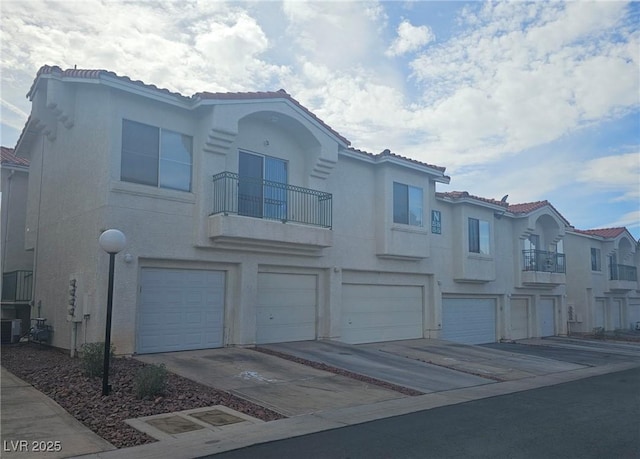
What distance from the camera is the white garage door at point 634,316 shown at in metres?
36.6

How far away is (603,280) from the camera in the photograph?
33312mm

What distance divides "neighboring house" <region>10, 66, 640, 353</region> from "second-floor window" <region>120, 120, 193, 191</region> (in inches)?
1.2

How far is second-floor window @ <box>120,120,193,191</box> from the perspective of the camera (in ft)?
42.5

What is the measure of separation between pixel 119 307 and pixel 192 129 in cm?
498

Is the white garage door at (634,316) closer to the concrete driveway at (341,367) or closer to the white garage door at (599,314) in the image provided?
the white garage door at (599,314)

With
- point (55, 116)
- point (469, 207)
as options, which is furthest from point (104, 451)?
point (469, 207)

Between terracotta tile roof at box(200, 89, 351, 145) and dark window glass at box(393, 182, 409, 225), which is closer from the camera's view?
terracotta tile roof at box(200, 89, 351, 145)

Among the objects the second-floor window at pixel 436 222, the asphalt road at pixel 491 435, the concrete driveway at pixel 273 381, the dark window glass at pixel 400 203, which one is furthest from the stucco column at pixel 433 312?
the asphalt road at pixel 491 435

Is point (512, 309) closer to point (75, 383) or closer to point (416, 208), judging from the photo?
point (416, 208)

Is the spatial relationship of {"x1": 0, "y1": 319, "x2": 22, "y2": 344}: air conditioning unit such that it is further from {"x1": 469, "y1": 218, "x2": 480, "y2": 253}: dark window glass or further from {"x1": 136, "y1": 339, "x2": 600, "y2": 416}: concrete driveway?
{"x1": 469, "y1": 218, "x2": 480, "y2": 253}: dark window glass

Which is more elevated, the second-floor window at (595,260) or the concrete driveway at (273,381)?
the second-floor window at (595,260)

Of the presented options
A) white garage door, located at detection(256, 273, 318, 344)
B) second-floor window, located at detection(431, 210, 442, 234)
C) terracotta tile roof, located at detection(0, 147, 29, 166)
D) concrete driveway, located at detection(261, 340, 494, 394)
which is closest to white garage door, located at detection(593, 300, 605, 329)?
second-floor window, located at detection(431, 210, 442, 234)

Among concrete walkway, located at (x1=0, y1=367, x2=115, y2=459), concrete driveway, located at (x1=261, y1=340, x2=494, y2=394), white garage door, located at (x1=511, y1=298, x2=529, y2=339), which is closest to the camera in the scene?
concrete walkway, located at (x1=0, y1=367, x2=115, y2=459)

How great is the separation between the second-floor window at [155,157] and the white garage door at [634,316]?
34155 millimetres
